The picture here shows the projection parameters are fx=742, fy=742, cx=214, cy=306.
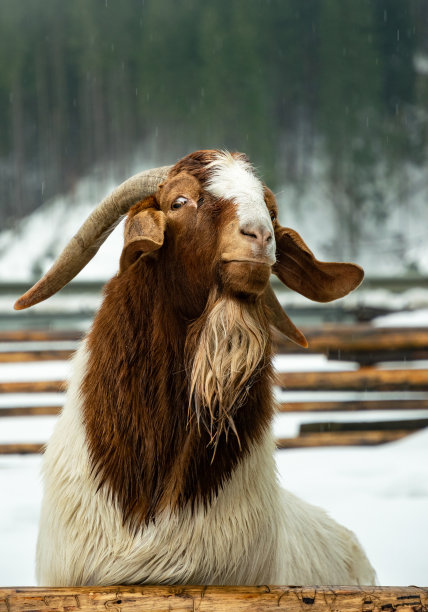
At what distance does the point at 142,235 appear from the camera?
196cm

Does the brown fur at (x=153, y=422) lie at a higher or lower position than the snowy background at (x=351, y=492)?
higher

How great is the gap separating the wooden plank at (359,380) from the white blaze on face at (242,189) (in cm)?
408

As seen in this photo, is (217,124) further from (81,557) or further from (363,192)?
(81,557)

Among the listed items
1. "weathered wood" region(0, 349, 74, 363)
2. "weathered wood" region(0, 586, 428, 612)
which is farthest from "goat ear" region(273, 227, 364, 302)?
"weathered wood" region(0, 349, 74, 363)

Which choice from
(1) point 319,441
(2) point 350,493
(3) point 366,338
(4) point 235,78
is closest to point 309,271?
(2) point 350,493

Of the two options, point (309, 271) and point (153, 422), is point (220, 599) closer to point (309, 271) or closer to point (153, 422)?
point (153, 422)

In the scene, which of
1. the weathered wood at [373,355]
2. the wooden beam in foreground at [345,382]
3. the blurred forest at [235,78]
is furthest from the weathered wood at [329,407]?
the blurred forest at [235,78]

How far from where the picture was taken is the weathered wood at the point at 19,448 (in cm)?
566

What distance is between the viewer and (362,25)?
10828 mm

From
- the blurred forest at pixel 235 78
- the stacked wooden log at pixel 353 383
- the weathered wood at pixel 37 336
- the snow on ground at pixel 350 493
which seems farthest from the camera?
the blurred forest at pixel 235 78

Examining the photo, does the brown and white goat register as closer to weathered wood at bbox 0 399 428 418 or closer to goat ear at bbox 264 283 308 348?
goat ear at bbox 264 283 308 348

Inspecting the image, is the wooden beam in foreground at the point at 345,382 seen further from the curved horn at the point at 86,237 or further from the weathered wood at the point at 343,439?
the curved horn at the point at 86,237

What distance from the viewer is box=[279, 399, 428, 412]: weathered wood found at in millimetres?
6145

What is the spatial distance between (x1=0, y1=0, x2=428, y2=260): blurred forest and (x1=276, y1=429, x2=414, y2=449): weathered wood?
515 cm
